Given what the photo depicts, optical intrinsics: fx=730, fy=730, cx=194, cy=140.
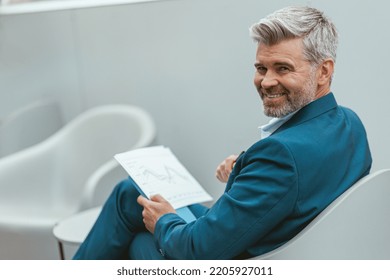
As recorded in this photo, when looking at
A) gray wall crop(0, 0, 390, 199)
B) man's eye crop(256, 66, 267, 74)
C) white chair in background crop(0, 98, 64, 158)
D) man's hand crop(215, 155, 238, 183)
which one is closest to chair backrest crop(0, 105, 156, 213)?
gray wall crop(0, 0, 390, 199)

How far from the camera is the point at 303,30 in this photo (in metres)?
1.68

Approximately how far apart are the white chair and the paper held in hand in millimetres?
556

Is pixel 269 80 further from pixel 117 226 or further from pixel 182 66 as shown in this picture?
pixel 182 66

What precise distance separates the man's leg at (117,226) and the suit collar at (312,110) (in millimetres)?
589

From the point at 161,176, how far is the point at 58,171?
112 centimetres

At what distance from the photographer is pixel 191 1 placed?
2652mm

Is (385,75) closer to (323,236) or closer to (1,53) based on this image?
(323,236)

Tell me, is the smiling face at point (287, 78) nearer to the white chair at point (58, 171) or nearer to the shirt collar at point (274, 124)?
the shirt collar at point (274, 124)

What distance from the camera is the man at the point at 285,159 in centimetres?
161

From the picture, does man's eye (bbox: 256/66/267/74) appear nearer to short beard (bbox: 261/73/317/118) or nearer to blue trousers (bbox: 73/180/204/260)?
short beard (bbox: 261/73/317/118)

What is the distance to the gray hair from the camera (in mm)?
1682

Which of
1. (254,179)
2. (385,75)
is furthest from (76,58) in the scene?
(254,179)

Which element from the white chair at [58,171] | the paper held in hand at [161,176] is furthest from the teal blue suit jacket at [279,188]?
the white chair at [58,171]
